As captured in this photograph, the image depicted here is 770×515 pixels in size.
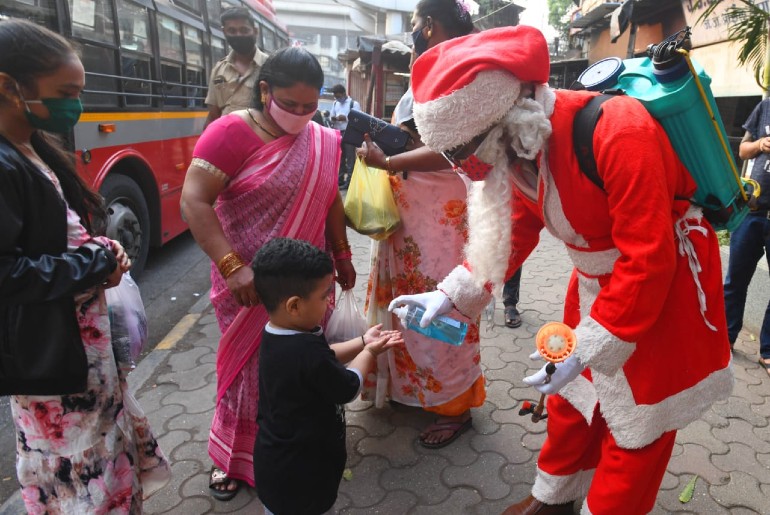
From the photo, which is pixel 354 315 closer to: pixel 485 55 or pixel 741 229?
pixel 485 55

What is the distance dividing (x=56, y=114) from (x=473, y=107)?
45.4 inches

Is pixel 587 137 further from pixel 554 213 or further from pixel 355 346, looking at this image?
pixel 355 346

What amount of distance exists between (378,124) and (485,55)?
970mm

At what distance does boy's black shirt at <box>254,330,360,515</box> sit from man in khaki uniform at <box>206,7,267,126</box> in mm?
3279

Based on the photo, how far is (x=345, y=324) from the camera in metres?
2.01

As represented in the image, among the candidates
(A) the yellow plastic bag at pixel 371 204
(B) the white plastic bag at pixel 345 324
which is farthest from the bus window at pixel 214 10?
(B) the white plastic bag at pixel 345 324

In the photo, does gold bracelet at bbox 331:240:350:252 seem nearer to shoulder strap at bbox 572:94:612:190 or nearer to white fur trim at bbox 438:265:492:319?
white fur trim at bbox 438:265:492:319

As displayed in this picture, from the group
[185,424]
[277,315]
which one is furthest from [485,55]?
[185,424]

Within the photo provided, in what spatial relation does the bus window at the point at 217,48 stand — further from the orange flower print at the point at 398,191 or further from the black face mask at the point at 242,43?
the orange flower print at the point at 398,191

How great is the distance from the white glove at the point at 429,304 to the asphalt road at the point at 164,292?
189 cm

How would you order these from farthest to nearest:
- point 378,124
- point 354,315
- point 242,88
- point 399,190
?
1. point 242,88
2. point 399,190
3. point 378,124
4. point 354,315

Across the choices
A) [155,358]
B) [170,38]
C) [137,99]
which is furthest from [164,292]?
[170,38]

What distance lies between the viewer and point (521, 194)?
63.4 inches

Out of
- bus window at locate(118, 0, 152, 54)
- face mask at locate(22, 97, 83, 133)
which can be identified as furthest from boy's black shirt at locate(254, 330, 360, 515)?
bus window at locate(118, 0, 152, 54)
